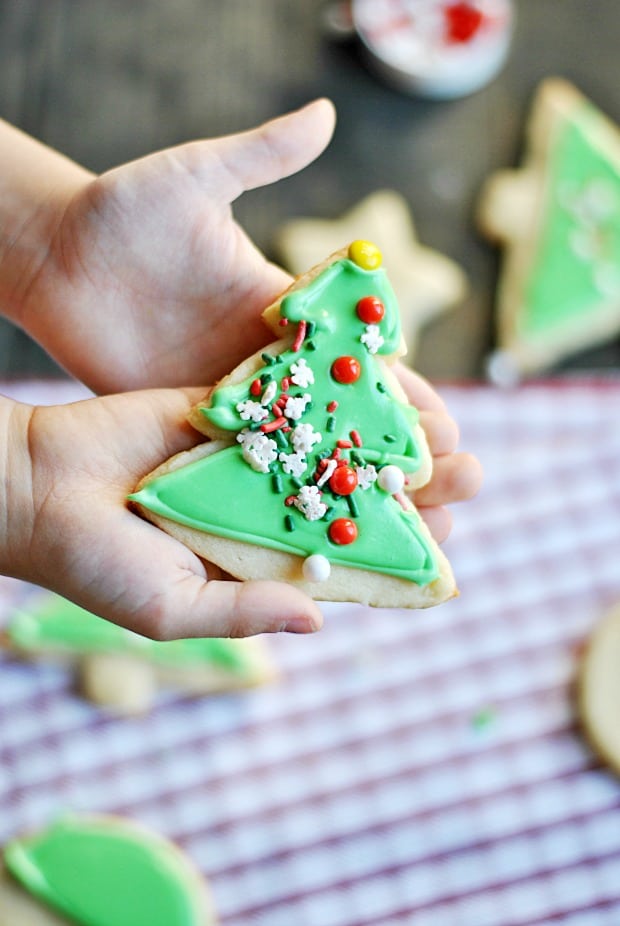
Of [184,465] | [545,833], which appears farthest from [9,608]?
[545,833]

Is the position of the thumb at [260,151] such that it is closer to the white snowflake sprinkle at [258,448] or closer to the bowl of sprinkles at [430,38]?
the white snowflake sprinkle at [258,448]

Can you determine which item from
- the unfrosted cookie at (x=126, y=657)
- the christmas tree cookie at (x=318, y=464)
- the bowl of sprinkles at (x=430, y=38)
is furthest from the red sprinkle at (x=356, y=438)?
the bowl of sprinkles at (x=430, y=38)

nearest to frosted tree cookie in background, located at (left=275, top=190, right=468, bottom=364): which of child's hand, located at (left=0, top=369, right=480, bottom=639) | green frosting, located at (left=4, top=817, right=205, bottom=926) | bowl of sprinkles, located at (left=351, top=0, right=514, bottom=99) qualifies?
bowl of sprinkles, located at (left=351, top=0, right=514, bottom=99)

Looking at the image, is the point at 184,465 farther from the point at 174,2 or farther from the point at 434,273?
the point at 174,2

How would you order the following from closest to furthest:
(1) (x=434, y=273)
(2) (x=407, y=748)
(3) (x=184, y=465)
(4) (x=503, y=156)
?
1. (3) (x=184, y=465)
2. (2) (x=407, y=748)
3. (1) (x=434, y=273)
4. (4) (x=503, y=156)

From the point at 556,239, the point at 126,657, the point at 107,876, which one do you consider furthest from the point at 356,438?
the point at 556,239

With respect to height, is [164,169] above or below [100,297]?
above
